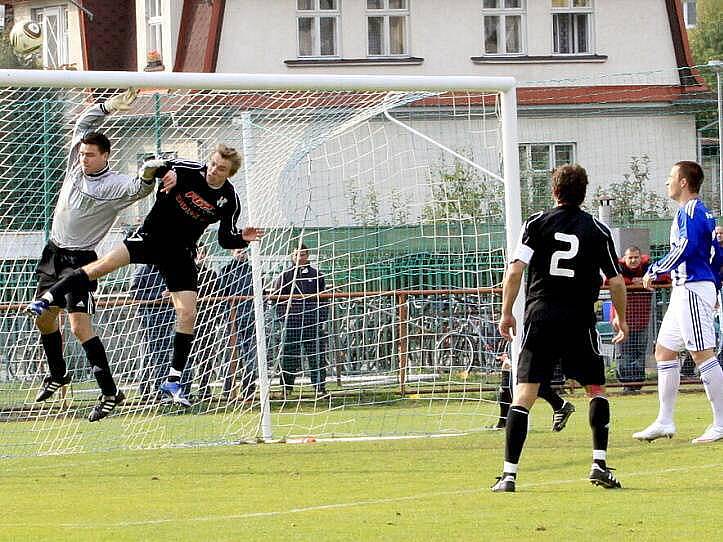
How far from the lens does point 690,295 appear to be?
1159cm

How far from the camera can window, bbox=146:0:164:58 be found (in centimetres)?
3547

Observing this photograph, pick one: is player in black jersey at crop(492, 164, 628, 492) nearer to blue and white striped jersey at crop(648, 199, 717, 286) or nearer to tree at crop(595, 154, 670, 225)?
blue and white striped jersey at crop(648, 199, 717, 286)

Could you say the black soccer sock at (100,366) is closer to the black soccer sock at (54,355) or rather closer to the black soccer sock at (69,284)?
the black soccer sock at (54,355)

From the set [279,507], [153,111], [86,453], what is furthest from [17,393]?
[279,507]

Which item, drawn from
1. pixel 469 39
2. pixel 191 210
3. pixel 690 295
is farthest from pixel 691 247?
pixel 469 39

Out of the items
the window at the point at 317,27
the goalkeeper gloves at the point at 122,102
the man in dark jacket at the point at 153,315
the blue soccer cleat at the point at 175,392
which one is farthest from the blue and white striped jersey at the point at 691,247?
the window at the point at 317,27

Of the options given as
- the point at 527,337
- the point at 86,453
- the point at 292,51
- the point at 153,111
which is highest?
the point at 292,51

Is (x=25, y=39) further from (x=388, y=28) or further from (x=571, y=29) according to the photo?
(x=571, y=29)

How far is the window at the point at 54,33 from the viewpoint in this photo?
3894cm

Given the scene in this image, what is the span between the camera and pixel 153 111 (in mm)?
14328

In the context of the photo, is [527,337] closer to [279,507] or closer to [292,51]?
[279,507]

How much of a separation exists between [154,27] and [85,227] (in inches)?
983

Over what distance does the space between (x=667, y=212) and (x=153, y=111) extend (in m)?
9.28

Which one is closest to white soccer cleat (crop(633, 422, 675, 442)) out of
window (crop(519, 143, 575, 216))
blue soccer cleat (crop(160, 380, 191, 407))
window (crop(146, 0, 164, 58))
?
blue soccer cleat (crop(160, 380, 191, 407))
